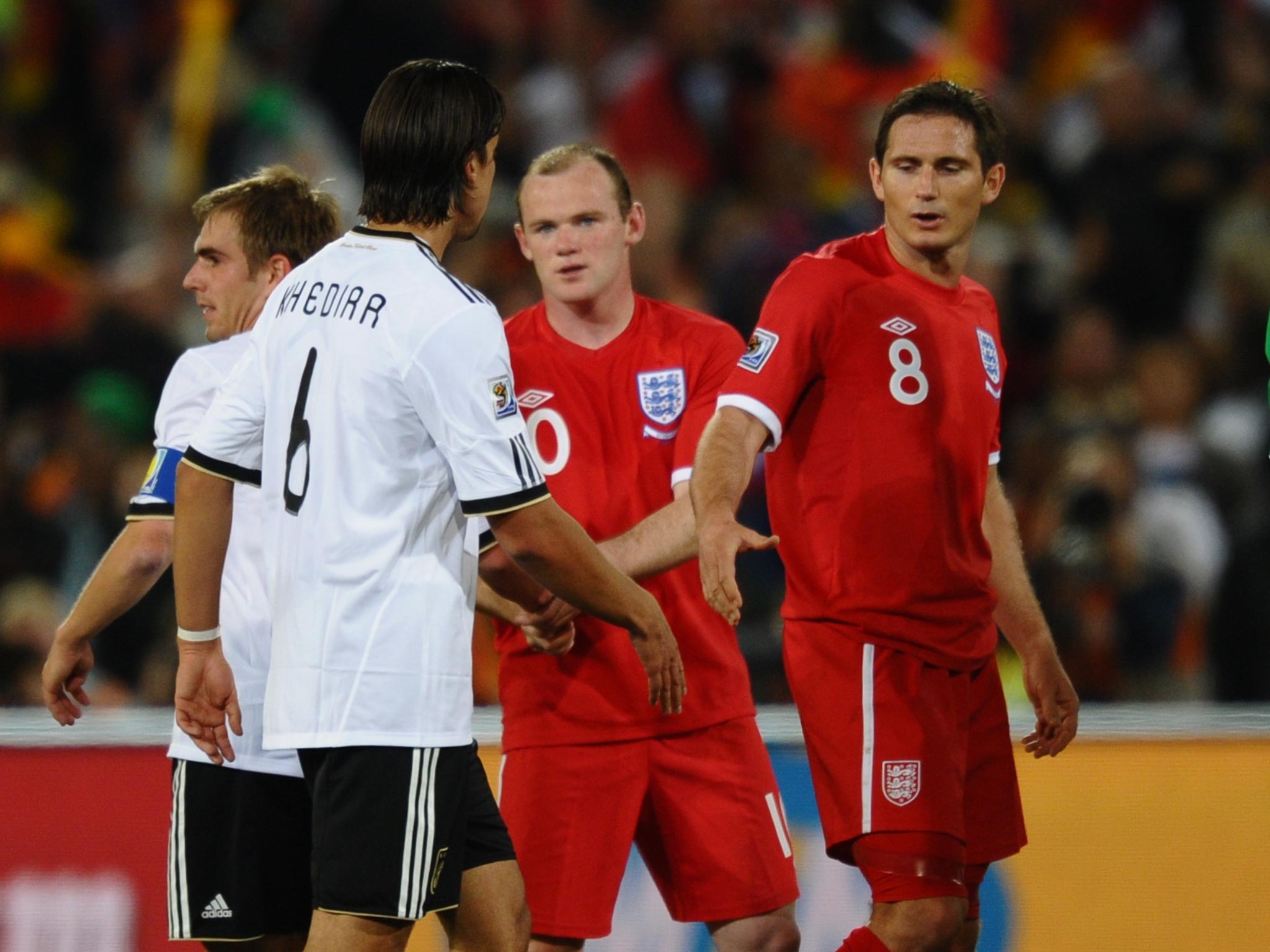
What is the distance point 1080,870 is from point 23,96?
694 cm

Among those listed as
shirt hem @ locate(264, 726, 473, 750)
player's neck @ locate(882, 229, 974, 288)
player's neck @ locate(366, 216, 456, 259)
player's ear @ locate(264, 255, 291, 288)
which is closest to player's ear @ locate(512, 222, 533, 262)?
player's ear @ locate(264, 255, 291, 288)

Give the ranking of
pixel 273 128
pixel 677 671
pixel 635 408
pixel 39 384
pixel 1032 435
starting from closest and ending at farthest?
pixel 677 671
pixel 635 408
pixel 1032 435
pixel 39 384
pixel 273 128

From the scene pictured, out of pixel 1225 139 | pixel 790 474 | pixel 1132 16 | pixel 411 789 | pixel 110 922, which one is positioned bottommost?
pixel 110 922

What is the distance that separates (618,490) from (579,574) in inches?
35.2

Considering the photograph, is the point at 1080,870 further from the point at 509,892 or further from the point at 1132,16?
the point at 1132,16

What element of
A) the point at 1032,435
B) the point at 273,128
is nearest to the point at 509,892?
the point at 1032,435

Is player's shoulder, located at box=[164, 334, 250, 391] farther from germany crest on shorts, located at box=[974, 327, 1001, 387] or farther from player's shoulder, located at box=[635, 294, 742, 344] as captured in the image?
germany crest on shorts, located at box=[974, 327, 1001, 387]

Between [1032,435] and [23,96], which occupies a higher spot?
[23,96]

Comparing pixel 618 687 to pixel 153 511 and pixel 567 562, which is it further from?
pixel 153 511

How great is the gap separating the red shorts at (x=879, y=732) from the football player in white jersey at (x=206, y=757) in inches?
40.1

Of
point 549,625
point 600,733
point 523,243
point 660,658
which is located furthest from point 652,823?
point 523,243

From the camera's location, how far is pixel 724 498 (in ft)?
10.4

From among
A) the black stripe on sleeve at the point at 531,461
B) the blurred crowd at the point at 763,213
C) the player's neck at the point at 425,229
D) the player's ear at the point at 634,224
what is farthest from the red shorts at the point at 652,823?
the blurred crowd at the point at 763,213

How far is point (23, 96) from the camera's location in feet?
29.0
